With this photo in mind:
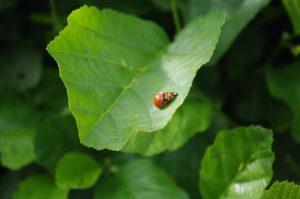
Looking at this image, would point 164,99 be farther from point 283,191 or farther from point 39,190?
point 39,190

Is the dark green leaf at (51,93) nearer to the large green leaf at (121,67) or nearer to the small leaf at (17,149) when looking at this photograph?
the small leaf at (17,149)

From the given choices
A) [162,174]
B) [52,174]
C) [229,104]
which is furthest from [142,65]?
[229,104]

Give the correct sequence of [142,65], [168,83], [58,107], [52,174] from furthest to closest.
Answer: [58,107], [52,174], [142,65], [168,83]

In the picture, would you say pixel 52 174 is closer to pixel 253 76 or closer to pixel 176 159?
pixel 176 159

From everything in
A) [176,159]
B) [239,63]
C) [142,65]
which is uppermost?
[142,65]

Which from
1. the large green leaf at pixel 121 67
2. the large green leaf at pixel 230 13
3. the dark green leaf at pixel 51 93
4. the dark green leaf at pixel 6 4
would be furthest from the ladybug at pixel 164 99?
the dark green leaf at pixel 6 4

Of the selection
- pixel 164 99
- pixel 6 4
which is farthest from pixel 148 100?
pixel 6 4

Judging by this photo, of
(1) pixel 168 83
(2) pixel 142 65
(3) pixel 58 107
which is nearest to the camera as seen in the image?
(1) pixel 168 83

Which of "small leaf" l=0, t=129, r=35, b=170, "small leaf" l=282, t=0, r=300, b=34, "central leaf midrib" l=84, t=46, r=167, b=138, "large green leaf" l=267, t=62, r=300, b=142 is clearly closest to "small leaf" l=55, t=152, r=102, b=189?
"small leaf" l=0, t=129, r=35, b=170
